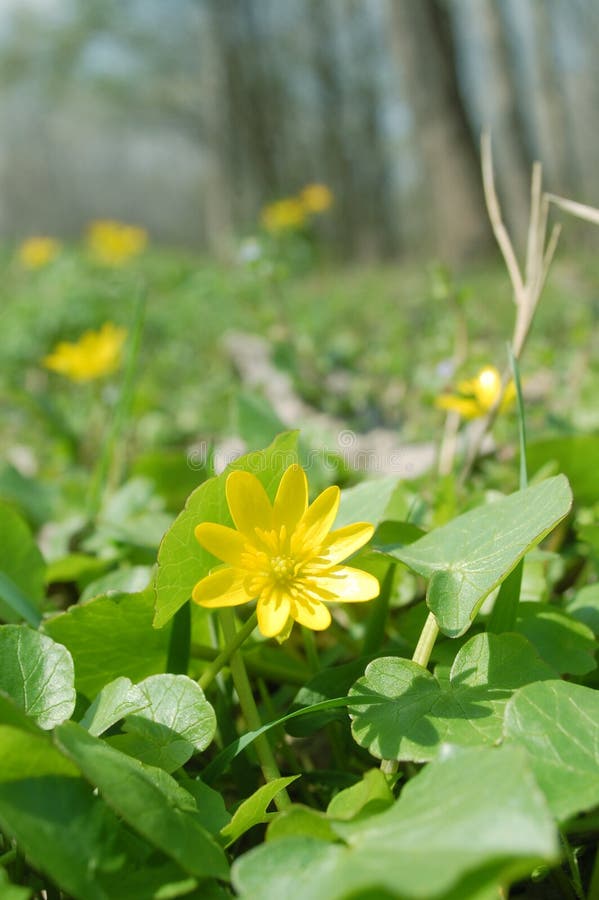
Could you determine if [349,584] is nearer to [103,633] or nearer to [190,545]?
[190,545]

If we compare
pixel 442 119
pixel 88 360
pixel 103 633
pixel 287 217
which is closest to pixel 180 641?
pixel 103 633

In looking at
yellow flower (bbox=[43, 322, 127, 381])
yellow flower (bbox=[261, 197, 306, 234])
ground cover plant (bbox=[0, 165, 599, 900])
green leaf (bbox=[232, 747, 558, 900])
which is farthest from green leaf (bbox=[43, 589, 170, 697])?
yellow flower (bbox=[261, 197, 306, 234])

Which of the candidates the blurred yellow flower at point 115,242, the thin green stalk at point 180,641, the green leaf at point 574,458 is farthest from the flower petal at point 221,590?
the blurred yellow flower at point 115,242

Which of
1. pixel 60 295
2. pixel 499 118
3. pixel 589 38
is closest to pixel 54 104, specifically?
pixel 589 38

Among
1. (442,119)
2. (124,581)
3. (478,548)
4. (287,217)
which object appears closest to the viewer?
(478,548)

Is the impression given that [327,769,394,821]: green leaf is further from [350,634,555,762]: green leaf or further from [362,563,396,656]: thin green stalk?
[362,563,396,656]: thin green stalk

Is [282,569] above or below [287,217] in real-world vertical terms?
above

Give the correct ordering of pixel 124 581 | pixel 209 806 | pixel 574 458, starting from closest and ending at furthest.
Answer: pixel 209 806 → pixel 124 581 → pixel 574 458
